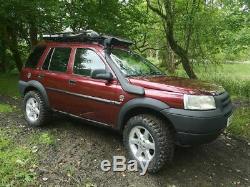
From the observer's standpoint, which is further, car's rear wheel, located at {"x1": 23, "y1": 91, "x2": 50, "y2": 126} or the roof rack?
car's rear wheel, located at {"x1": 23, "y1": 91, "x2": 50, "y2": 126}

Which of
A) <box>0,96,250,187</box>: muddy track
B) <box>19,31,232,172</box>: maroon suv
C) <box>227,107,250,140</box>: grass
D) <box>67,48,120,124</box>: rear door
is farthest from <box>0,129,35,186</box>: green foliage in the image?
<box>227,107,250,140</box>: grass

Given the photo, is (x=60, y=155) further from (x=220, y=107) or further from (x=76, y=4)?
(x=76, y=4)

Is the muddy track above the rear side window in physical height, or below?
below

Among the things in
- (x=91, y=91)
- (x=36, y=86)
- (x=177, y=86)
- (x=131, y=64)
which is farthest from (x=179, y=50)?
(x=177, y=86)

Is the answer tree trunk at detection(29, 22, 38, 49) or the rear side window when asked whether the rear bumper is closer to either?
the rear side window

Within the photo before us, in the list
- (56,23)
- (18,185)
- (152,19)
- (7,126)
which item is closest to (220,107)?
(18,185)

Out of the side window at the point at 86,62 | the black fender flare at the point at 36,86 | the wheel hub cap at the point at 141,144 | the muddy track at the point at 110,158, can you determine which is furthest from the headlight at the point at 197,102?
the black fender flare at the point at 36,86

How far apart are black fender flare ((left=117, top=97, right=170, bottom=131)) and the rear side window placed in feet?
9.08

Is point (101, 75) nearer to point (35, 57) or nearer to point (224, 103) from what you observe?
point (224, 103)

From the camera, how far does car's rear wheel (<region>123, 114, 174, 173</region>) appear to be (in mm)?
4840

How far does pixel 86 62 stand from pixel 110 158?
6.14 feet

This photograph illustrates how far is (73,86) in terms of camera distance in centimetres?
605

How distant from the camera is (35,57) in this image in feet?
23.5

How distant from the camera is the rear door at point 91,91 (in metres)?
5.46
